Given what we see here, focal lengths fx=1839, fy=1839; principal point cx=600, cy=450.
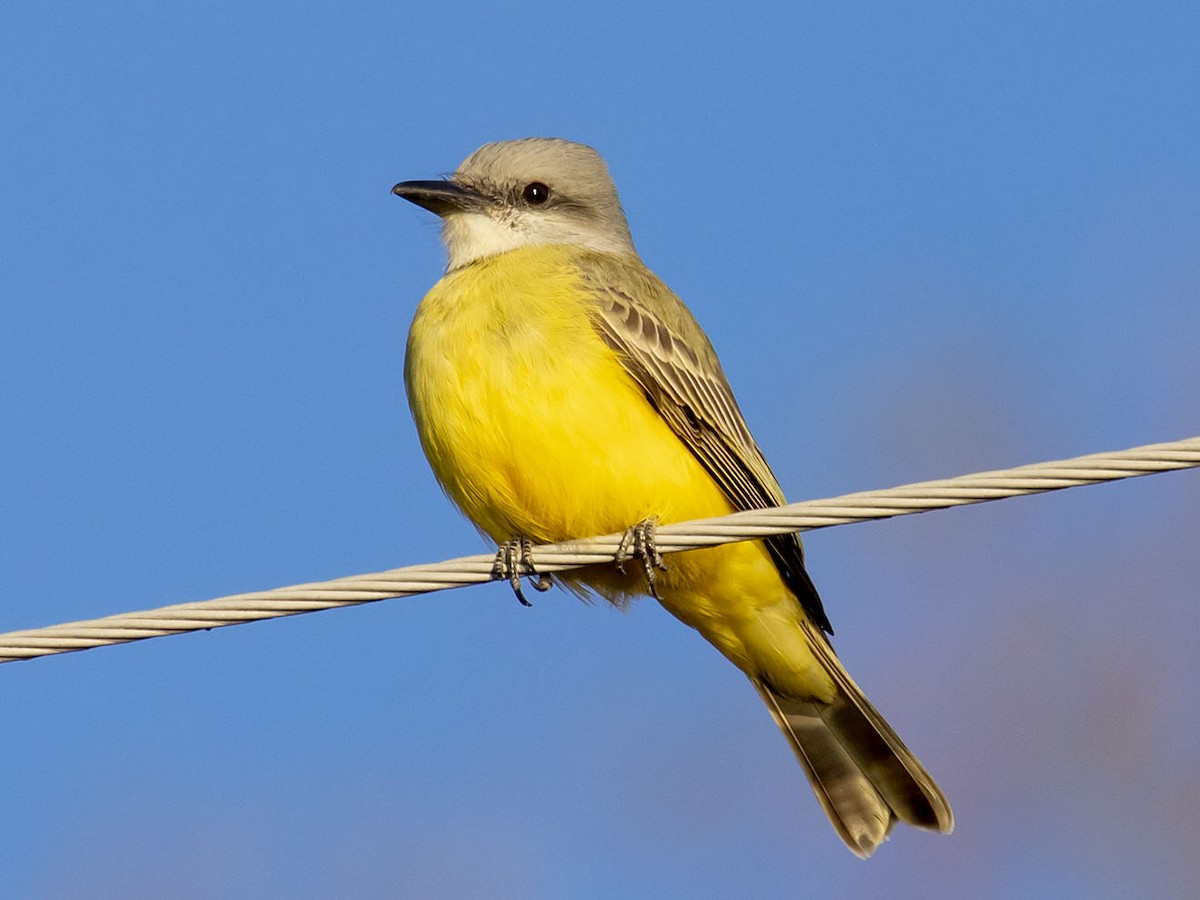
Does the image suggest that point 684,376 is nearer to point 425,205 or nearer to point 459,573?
point 425,205

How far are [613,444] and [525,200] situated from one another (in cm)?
184

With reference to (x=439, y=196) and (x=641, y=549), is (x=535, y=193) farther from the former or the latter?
(x=641, y=549)

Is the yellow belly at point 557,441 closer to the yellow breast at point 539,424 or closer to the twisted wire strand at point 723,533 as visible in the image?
the yellow breast at point 539,424

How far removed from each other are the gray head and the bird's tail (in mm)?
1940

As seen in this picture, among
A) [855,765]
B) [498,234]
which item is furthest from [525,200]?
[855,765]

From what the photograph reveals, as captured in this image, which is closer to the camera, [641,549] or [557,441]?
[641,549]

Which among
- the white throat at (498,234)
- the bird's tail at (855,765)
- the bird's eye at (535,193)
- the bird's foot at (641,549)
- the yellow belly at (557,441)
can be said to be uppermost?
the bird's eye at (535,193)

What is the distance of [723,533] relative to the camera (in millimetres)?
4660

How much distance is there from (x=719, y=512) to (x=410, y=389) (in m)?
1.18

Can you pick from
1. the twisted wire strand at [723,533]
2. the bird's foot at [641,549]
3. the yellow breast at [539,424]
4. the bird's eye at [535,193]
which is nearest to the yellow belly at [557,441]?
the yellow breast at [539,424]

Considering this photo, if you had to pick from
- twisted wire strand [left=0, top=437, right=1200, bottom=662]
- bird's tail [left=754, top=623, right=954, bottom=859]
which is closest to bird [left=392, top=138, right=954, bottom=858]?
bird's tail [left=754, top=623, right=954, bottom=859]

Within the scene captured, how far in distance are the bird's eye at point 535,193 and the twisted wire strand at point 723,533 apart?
125 inches

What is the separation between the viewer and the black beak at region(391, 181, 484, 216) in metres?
7.38

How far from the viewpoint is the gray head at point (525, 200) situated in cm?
733
